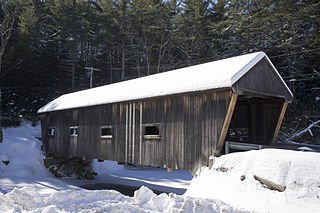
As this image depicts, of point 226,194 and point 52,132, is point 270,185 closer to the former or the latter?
point 226,194

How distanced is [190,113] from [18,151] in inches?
561

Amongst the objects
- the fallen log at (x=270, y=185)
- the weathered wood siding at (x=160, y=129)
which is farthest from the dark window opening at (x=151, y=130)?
the fallen log at (x=270, y=185)

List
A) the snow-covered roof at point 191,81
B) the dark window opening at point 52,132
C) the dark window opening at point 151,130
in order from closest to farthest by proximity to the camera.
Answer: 1. the snow-covered roof at point 191,81
2. the dark window opening at point 151,130
3. the dark window opening at point 52,132

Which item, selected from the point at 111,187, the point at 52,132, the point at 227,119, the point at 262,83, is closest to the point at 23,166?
the point at 52,132

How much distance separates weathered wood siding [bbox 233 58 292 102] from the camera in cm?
935

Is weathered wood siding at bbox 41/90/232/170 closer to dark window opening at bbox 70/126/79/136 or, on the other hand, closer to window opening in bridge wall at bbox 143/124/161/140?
window opening in bridge wall at bbox 143/124/161/140

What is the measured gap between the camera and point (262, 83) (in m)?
10.2

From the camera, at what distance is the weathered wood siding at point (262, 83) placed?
30.7 ft

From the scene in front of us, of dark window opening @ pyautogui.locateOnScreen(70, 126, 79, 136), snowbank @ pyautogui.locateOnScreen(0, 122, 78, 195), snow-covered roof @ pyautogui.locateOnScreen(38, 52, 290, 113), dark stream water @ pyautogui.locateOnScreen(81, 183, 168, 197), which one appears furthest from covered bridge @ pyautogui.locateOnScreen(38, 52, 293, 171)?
snowbank @ pyautogui.locateOnScreen(0, 122, 78, 195)

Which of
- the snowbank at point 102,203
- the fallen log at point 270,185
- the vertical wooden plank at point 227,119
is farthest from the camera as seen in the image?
the vertical wooden plank at point 227,119

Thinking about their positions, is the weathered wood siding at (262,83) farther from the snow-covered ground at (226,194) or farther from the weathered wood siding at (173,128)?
the snow-covered ground at (226,194)

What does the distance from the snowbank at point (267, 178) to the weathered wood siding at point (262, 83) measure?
2.20m

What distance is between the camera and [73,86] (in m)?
29.0

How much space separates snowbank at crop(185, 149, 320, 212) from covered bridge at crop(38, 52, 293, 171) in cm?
144
